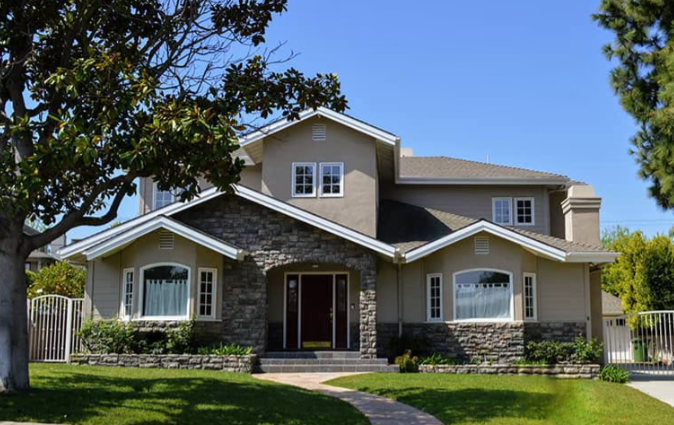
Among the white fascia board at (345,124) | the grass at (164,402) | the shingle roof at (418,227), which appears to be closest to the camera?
the grass at (164,402)

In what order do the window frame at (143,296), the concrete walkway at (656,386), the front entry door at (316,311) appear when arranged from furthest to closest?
the front entry door at (316,311) < the window frame at (143,296) < the concrete walkway at (656,386)

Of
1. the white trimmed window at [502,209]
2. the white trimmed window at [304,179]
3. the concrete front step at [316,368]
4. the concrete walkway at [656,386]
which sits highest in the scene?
the white trimmed window at [304,179]

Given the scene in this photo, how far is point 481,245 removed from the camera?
19.7 m

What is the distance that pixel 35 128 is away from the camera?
11.1m

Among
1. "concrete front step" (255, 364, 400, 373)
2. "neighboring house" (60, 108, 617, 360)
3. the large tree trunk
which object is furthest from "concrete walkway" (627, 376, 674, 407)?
the large tree trunk

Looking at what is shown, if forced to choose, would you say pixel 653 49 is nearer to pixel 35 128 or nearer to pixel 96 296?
pixel 35 128

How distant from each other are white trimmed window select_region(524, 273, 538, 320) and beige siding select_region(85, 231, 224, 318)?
8.51 metres

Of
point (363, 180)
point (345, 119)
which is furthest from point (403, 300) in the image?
point (345, 119)

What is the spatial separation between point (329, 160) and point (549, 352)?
332 inches

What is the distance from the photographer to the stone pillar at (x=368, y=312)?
62.5 ft

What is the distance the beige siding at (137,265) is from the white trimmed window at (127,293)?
156 mm

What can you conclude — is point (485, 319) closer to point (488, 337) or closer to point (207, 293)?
point (488, 337)

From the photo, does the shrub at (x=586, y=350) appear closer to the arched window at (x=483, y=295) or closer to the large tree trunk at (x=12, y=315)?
the arched window at (x=483, y=295)

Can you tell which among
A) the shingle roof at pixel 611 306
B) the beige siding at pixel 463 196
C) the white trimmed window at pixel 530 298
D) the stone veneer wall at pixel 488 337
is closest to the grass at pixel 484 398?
the stone veneer wall at pixel 488 337
